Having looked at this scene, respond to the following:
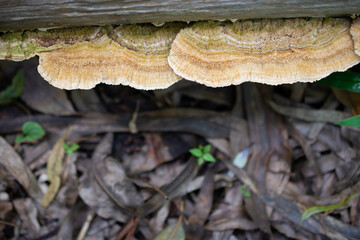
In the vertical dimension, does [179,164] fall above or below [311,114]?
below

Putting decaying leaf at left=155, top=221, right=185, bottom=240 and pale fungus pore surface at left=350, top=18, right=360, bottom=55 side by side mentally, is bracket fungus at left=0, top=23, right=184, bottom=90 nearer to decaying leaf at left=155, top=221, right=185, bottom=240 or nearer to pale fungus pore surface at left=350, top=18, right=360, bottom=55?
pale fungus pore surface at left=350, top=18, right=360, bottom=55

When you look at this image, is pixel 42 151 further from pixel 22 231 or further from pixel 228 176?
pixel 228 176

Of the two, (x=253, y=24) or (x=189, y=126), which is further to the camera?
(x=189, y=126)

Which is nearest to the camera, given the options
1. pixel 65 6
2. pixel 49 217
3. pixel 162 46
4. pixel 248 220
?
pixel 65 6

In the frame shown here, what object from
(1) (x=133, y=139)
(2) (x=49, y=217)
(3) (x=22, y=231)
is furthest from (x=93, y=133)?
(3) (x=22, y=231)

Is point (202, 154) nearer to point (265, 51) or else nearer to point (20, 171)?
point (265, 51)

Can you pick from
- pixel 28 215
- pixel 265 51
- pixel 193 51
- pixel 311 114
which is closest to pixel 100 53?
pixel 193 51

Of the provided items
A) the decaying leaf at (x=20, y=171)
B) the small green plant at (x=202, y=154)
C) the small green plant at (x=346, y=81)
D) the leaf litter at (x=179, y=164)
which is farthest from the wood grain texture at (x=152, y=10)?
the decaying leaf at (x=20, y=171)
